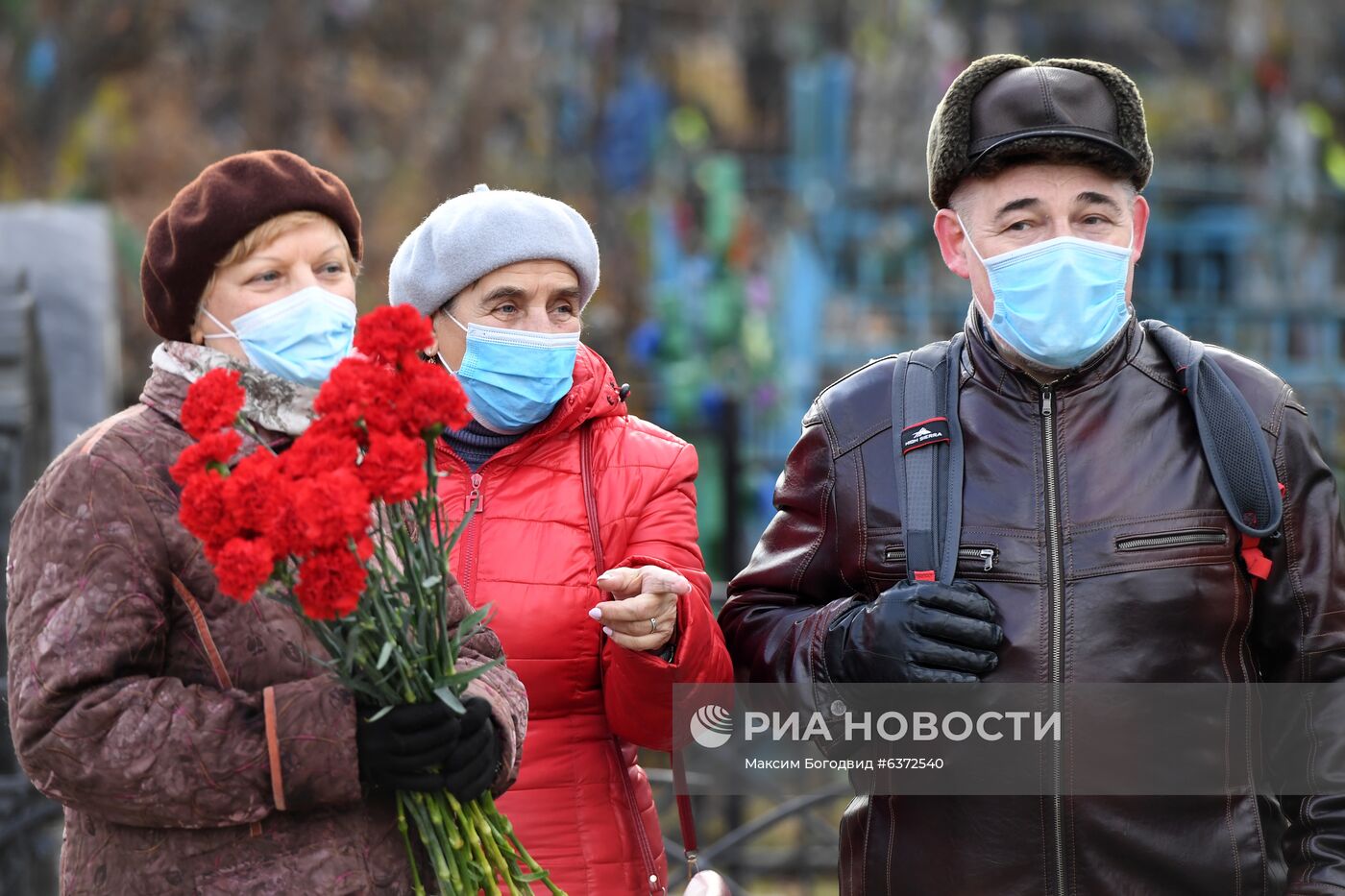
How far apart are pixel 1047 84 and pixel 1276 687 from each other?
3.58 ft

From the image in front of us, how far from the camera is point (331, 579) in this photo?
2029 millimetres

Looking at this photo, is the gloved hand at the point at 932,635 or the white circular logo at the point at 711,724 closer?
the gloved hand at the point at 932,635

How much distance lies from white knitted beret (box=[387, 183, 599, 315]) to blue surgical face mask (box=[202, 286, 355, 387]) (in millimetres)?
345

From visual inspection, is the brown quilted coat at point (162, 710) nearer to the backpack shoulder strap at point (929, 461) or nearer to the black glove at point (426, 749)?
the black glove at point (426, 749)

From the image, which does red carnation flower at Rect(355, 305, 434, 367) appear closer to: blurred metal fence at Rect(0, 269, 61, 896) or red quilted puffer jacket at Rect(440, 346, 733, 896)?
red quilted puffer jacket at Rect(440, 346, 733, 896)

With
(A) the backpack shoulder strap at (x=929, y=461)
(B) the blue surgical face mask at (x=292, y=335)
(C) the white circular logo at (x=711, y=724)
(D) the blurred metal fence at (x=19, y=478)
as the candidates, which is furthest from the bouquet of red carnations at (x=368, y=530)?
(D) the blurred metal fence at (x=19, y=478)

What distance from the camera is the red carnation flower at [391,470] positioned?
81.4 inches

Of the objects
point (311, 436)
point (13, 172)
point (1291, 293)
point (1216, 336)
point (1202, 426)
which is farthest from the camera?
point (13, 172)

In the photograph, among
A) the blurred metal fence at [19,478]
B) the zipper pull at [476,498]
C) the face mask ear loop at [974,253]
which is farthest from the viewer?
the blurred metal fence at [19,478]

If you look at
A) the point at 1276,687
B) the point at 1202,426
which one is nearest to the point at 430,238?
the point at 1202,426

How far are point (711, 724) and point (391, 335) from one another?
3.49 ft

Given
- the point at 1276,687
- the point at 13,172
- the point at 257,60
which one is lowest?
the point at 1276,687

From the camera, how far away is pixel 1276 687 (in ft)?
8.60

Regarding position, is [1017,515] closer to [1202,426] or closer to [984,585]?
[984,585]
